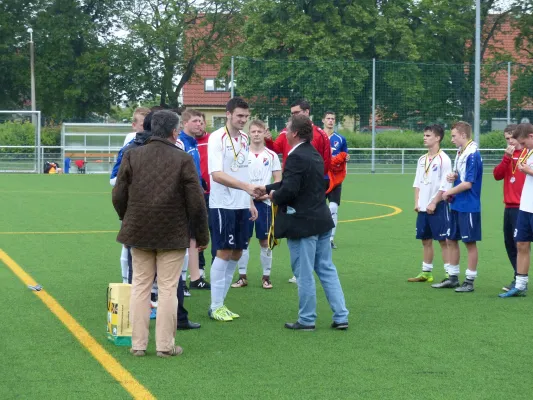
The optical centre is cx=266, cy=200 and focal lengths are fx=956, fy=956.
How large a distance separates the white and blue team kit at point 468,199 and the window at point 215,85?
51921mm

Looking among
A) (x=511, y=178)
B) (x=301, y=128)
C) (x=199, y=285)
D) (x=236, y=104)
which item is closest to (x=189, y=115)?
(x=236, y=104)

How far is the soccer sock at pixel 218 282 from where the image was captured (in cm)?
866

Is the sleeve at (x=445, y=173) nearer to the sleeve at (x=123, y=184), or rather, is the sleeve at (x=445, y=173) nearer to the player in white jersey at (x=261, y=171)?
the player in white jersey at (x=261, y=171)

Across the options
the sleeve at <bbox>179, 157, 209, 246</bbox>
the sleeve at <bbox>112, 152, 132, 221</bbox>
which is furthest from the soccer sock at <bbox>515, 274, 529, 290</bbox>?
the sleeve at <bbox>112, 152, 132, 221</bbox>

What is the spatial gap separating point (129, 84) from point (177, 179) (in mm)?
56878

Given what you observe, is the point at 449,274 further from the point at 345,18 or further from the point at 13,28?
the point at 13,28

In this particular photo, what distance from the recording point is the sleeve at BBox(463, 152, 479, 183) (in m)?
10.1

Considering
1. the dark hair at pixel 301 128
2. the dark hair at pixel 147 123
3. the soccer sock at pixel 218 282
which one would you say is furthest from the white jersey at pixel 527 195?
the dark hair at pixel 147 123

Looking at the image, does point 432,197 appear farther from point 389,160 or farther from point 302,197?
point 389,160

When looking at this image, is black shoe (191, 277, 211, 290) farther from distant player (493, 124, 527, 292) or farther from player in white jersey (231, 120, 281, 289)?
distant player (493, 124, 527, 292)

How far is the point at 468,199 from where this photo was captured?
10.3m

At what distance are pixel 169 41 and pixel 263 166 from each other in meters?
52.8

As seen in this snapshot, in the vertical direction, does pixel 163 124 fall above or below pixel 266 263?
above

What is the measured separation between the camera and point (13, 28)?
58.8 m
